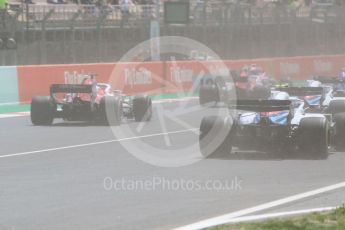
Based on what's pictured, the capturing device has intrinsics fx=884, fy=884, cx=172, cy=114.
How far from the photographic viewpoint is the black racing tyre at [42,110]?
19.5m

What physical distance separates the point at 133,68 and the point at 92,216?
21.3 metres

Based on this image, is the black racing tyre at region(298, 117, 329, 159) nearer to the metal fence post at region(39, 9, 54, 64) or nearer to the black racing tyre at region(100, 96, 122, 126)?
the black racing tyre at region(100, 96, 122, 126)

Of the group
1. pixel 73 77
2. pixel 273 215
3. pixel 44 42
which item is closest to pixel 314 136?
pixel 273 215

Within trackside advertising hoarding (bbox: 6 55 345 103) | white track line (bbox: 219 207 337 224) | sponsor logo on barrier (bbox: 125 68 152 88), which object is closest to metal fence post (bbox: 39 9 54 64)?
trackside advertising hoarding (bbox: 6 55 345 103)

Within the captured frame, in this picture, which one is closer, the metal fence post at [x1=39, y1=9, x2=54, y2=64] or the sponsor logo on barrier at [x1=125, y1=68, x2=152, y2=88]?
the sponsor logo on barrier at [x1=125, y1=68, x2=152, y2=88]

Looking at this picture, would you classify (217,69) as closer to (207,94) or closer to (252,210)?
(207,94)

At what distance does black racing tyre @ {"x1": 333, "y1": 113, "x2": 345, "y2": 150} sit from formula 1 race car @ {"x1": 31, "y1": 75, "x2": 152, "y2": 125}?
6100 mm

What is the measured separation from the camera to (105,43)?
33031mm

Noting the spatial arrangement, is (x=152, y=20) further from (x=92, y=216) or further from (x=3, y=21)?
(x=92, y=216)

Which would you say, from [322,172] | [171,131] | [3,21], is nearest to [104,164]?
[322,172]

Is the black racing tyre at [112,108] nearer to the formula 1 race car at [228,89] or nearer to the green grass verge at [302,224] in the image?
the formula 1 race car at [228,89]

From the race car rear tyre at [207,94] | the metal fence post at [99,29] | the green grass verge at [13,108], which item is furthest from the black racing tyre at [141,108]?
the metal fence post at [99,29]

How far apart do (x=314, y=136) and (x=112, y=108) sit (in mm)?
6900

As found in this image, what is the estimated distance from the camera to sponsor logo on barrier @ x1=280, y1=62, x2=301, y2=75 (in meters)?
39.0
